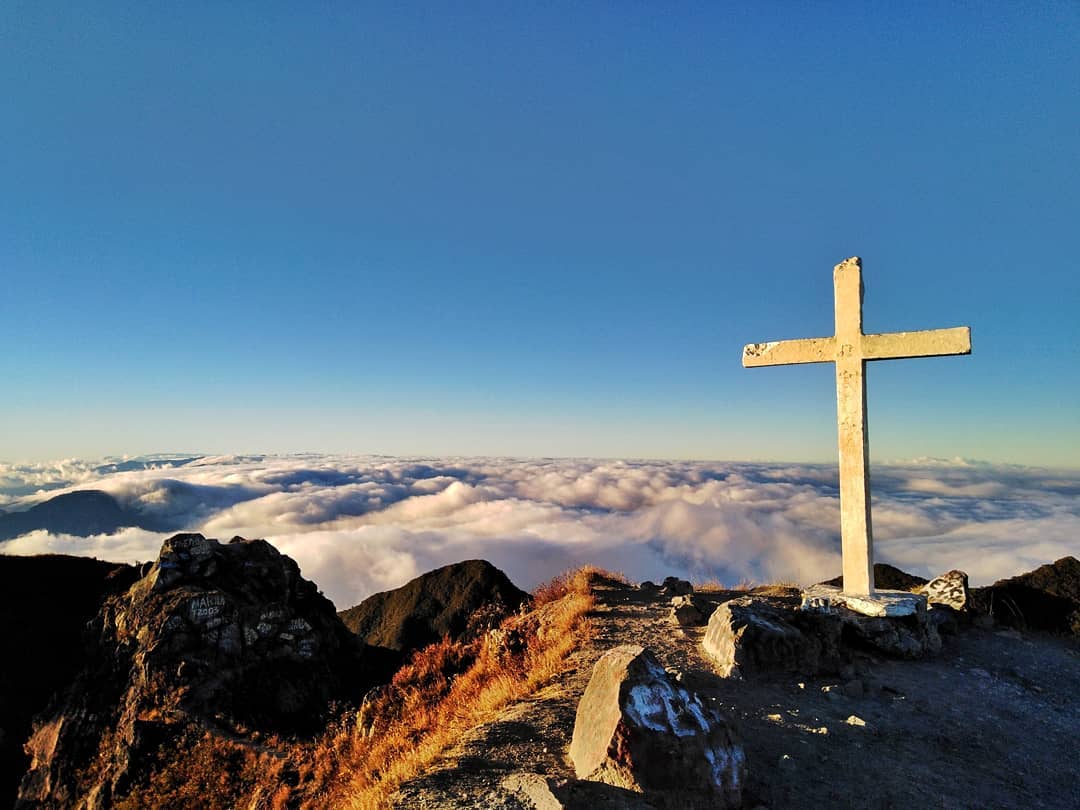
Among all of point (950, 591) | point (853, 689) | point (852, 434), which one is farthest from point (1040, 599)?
point (853, 689)

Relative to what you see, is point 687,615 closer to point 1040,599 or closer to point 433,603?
point 1040,599

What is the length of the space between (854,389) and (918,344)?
1.12m

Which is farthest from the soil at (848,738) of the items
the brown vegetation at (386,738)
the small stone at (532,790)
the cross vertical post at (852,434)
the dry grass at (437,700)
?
the cross vertical post at (852,434)

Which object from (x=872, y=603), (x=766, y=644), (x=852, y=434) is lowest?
(x=766, y=644)

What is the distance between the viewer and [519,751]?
4.79 meters

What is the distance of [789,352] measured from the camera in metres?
9.40

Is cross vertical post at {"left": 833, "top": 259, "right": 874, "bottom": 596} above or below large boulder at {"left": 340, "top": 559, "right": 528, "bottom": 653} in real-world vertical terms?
above

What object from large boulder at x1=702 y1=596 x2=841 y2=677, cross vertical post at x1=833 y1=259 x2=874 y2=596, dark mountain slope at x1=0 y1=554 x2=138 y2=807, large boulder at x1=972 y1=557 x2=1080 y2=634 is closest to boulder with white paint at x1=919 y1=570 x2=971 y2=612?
large boulder at x1=972 y1=557 x2=1080 y2=634

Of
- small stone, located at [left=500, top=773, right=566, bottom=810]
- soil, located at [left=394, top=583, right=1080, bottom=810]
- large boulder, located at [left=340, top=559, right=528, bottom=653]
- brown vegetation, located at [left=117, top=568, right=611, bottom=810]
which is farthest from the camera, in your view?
large boulder, located at [left=340, top=559, right=528, bottom=653]

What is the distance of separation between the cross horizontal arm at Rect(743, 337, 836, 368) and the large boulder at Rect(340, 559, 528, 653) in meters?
15.6

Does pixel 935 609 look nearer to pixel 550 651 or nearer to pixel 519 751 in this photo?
pixel 550 651

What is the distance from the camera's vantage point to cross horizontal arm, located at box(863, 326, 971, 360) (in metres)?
8.12

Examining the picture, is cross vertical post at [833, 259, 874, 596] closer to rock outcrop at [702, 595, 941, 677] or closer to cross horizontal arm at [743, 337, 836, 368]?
cross horizontal arm at [743, 337, 836, 368]

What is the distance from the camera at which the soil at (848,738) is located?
429 centimetres
